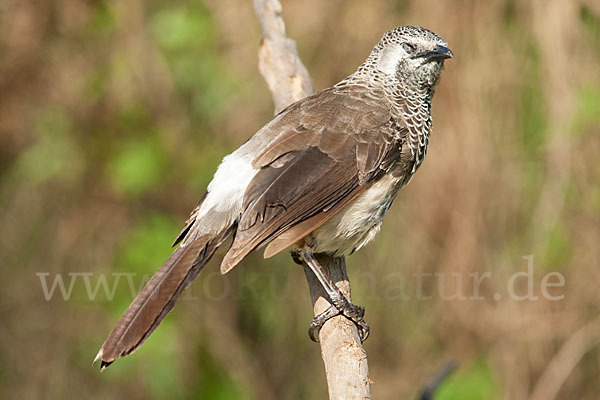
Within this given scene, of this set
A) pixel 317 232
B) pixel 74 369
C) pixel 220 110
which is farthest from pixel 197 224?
pixel 74 369

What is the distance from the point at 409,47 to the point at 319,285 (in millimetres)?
1365

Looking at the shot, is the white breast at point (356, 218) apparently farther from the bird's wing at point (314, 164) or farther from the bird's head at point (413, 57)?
the bird's head at point (413, 57)

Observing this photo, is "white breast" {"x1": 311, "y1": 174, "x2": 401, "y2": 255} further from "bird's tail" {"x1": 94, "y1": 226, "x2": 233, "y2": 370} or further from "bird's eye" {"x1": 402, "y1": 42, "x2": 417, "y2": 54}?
"bird's eye" {"x1": 402, "y1": 42, "x2": 417, "y2": 54}

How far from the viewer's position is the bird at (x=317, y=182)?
9.91ft

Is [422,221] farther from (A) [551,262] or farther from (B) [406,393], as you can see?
(B) [406,393]

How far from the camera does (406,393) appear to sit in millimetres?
5676

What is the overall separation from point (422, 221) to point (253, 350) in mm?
1770

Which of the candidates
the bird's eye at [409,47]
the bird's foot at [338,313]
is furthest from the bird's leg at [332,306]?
the bird's eye at [409,47]

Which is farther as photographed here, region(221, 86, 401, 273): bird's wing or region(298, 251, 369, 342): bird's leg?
region(298, 251, 369, 342): bird's leg

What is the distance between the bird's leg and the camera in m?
3.19

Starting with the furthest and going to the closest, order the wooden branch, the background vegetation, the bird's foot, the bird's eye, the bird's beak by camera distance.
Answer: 1. the background vegetation
2. the bird's eye
3. the bird's beak
4. the bird's foot
5. the wooden branch

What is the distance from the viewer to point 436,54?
11.9 feet

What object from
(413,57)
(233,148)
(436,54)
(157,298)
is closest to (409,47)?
(413,57)

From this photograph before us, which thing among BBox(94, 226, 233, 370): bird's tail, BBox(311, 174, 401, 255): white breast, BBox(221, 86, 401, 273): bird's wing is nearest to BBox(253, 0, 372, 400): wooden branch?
BBox(311, 174, 401, 255): white breast
